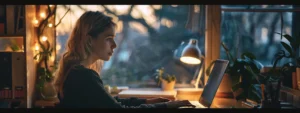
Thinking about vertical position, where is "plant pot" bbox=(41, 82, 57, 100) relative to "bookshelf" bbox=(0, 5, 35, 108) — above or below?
below

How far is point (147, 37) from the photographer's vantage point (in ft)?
10.9

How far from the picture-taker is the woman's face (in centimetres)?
196

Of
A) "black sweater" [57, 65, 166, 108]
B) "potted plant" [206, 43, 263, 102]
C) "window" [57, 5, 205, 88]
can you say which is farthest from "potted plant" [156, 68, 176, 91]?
"black sweater" [57, 65, 166, 108]

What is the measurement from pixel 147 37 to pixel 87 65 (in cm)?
141

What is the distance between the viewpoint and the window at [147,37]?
3316 millimetres

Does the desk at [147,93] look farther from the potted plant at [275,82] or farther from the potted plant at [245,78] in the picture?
the potted plant at [275,82]

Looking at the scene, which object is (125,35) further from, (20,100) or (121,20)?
(20,100)

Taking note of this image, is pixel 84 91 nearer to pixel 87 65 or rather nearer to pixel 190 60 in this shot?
pixel 87 65

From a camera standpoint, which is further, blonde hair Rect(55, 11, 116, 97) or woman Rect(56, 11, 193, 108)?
blonde hair Rect(55, 11, 116, 97)

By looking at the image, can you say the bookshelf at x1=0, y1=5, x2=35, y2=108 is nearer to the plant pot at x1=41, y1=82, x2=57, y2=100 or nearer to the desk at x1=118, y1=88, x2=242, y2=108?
the plant pot at x1=41, y1=82, x2=57, y2=100

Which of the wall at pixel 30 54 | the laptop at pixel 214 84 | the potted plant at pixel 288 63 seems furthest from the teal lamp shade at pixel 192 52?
the wall at pixel 30 54

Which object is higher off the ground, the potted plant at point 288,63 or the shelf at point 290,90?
the potted plant at point 288,63

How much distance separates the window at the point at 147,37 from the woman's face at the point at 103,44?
1317 millimetres

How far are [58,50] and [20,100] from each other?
57cm
